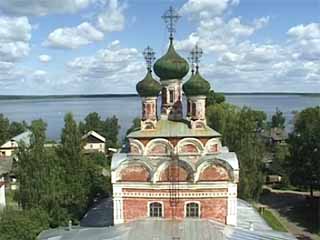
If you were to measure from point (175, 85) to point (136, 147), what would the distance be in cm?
229

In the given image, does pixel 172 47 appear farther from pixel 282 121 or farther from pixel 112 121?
pixel 282 121

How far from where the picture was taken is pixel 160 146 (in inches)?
507

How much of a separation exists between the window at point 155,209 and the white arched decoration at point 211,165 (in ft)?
3.80

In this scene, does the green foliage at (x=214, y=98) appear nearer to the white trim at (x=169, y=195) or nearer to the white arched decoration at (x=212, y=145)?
the white arched decoration at (x=212, y=145)

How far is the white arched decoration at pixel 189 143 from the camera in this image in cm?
1277

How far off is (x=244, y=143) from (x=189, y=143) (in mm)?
10170

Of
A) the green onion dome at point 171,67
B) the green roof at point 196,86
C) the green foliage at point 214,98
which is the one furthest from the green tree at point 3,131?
the green roof at point 196,86

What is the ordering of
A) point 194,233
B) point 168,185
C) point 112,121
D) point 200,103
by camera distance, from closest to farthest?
point 194,233 → point 168,185 → point 200,103 → point 112,121

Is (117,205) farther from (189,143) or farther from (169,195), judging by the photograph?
(189,143)

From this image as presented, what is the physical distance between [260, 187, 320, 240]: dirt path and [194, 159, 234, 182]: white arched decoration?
6.94 metres

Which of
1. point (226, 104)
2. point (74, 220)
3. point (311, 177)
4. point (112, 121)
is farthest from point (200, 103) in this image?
point (112, 121)

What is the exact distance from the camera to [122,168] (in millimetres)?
12578

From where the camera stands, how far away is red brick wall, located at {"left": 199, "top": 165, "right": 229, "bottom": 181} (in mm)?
12422

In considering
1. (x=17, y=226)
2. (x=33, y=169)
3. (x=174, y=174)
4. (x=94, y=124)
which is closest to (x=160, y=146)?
(x=174, y=174)
